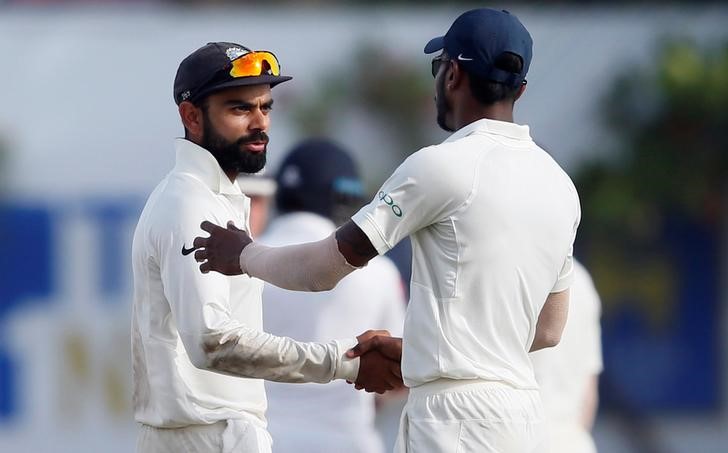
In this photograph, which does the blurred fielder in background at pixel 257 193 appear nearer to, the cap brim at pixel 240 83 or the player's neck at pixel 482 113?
the cap brim at pixel 240 83

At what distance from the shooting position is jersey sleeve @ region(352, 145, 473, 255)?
3828mm

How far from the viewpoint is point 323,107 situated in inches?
482

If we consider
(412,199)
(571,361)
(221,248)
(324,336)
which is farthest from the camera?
(571,361)

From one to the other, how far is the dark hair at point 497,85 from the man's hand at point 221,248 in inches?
28.6

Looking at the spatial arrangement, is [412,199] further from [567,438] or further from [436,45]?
[567,438]

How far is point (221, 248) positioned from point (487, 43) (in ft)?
2.91

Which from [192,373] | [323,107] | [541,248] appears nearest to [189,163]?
[192,373]

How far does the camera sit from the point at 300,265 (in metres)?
3.95

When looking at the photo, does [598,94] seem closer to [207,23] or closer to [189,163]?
[207,23]

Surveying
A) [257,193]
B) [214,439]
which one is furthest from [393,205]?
[257,193]

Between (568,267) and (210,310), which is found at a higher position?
(568,267)

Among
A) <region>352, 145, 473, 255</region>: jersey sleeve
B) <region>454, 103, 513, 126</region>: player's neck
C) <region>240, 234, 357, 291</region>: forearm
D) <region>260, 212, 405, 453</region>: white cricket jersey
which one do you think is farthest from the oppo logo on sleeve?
<region>260, 212, 405, 453</region>: white cricket jersey

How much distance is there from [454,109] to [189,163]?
2.78 feet

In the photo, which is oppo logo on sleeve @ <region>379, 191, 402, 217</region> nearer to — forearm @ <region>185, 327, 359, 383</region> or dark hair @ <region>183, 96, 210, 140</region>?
forearm @ <region>185, 327, 359, 383</region>
